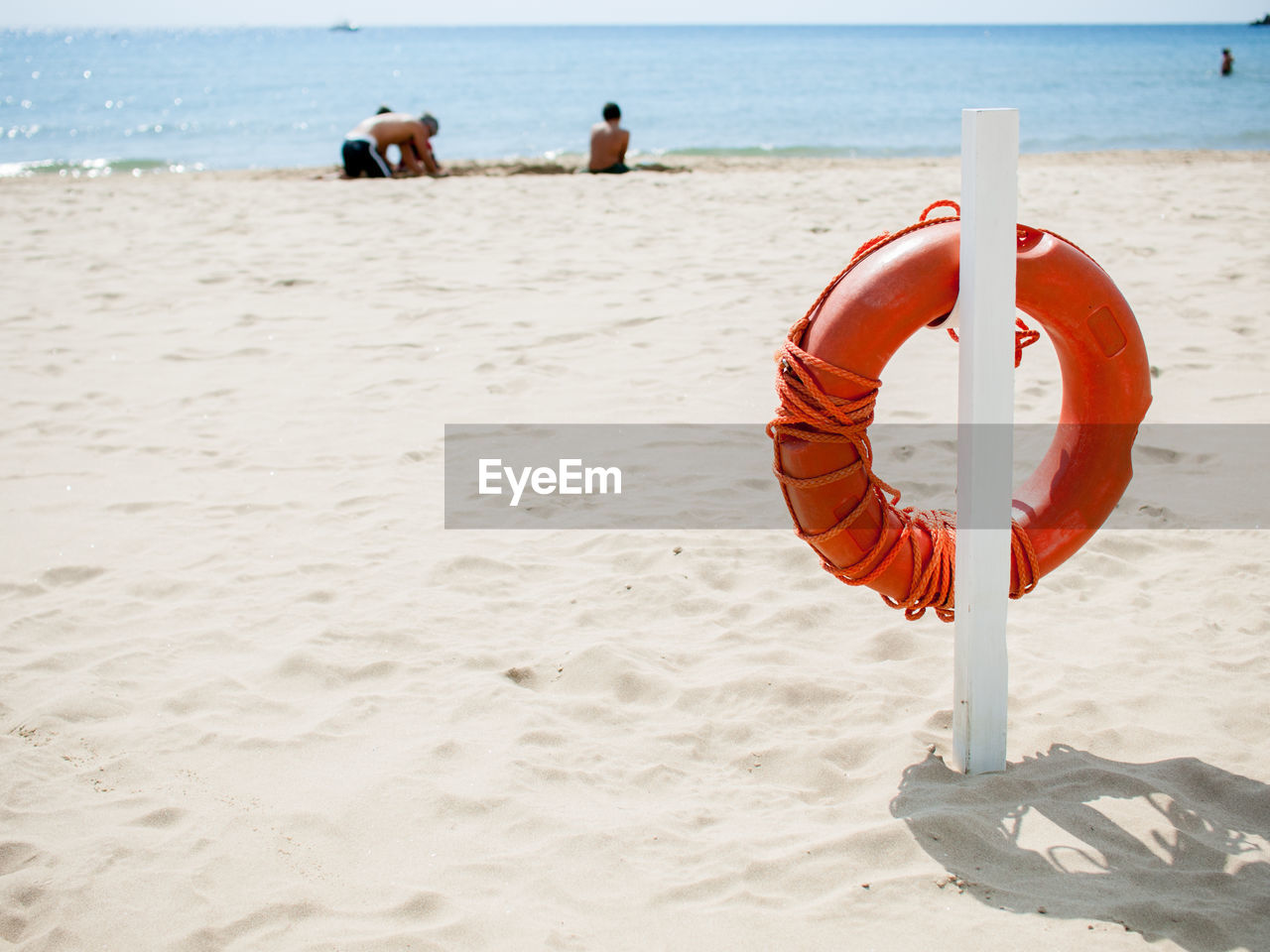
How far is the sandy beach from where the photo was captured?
1.75 m

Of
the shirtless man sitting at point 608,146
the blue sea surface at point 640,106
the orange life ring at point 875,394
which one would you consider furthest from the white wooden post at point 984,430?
the blue sea surface at point 640,106

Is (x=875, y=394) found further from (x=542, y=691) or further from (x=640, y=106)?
(x=640, y=106)

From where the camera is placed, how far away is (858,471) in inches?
80.4

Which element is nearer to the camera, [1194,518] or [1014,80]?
[1194,518]

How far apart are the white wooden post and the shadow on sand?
0.41ft

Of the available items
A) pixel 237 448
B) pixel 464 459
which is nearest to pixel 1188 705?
pixel 464 459

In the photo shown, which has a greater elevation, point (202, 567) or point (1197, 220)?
point (1197, 220)

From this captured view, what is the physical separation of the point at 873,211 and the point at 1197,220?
88.3 inches

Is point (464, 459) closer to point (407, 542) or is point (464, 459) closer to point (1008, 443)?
point (407, 542)

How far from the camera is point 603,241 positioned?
7055mm

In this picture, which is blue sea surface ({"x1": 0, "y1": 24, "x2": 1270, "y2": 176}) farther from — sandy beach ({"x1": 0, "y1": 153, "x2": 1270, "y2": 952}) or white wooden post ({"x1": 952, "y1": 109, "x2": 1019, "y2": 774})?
white wooden post ({"x1": 952, "y1": 109, "x2": 1019, "y2": 774})

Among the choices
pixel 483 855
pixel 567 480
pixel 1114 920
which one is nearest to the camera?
pixel 1114 920

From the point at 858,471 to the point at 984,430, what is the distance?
0.85ft

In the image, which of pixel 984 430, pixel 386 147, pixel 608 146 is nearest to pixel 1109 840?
pixel 984 430
